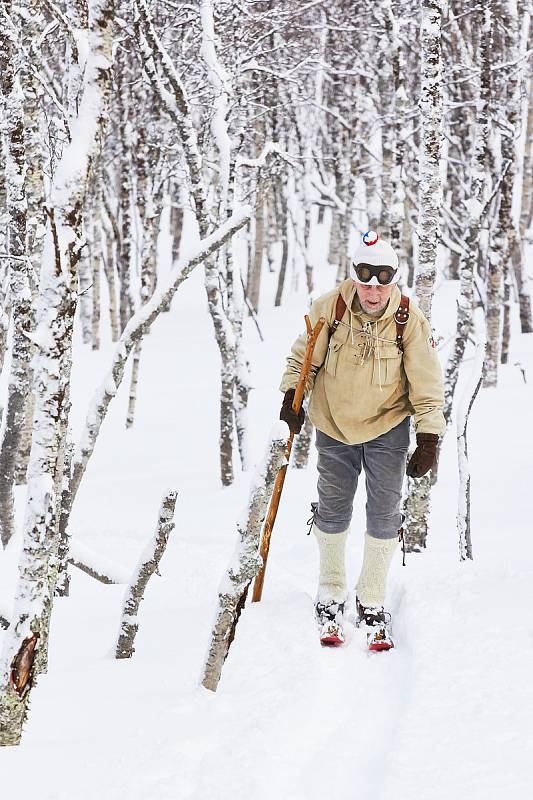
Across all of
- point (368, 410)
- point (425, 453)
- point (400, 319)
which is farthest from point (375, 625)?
point (400, 319)

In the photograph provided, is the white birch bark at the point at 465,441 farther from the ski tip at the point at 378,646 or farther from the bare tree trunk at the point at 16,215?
the bare tree trunk at the point at 16,215

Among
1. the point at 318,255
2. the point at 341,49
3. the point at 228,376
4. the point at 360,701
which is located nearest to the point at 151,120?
the point at 341,49

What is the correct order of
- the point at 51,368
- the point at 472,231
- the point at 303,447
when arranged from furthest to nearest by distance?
the point at 303,447 < the point at 472,231 < the point at 51,368

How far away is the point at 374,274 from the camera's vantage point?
375 centimetres

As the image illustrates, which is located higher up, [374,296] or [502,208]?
[502,208]

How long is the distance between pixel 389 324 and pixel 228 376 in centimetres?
568

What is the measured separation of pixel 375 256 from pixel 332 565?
5.11ft

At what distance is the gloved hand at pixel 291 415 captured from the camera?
4.01 meters

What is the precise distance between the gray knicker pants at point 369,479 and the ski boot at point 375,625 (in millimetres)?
359

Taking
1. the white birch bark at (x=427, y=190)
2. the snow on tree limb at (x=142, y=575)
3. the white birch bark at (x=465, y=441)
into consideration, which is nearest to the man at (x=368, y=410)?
the snow on tree limb at (x=142, y=575)

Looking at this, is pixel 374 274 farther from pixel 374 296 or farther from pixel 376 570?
pixel 376 570

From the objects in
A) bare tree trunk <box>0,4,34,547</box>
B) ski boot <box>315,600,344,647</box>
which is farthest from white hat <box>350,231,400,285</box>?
bare tree trunk <box>0,4,34,547</box>

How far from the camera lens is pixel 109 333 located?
71.9 ft

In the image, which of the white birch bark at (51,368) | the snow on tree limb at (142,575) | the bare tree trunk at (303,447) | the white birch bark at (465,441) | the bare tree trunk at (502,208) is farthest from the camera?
the bare tree trunk at (502,208)
